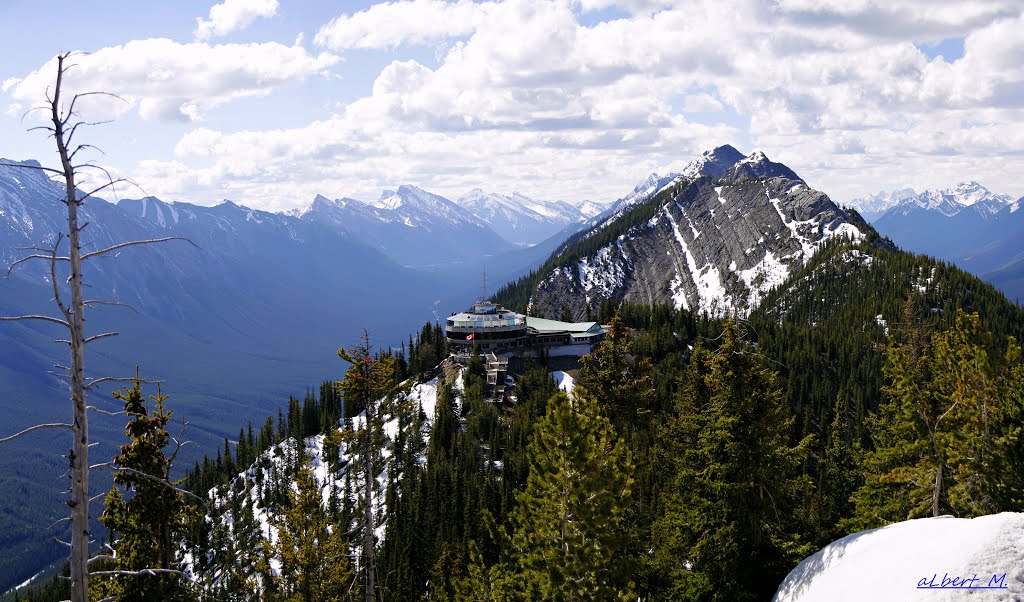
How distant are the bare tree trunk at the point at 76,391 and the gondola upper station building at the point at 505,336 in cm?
11781

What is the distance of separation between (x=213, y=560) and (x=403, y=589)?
2084 inches

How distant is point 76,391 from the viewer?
43.0ft

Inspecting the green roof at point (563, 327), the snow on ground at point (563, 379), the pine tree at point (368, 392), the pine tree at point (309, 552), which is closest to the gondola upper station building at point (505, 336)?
the green roof at point (563, 327)

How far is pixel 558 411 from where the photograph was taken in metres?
28.8

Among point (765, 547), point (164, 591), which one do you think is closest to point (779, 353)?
point (765, 547)

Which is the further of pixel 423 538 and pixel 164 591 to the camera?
pixel 423 538

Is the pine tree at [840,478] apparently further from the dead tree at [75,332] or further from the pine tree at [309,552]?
the dead tree at [75,332]

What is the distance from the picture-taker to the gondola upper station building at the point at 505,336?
135m

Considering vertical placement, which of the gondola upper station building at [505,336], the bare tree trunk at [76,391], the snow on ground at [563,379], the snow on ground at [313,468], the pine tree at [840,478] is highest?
the bare tree trunk at [76,391]

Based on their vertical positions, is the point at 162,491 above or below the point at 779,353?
above

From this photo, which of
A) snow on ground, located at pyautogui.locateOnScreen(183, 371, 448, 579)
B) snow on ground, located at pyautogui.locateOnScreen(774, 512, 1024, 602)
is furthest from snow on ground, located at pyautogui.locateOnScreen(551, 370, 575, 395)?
snow on ground, located at pyautogui.locateOnScreen(774, 512, 1024, 602)

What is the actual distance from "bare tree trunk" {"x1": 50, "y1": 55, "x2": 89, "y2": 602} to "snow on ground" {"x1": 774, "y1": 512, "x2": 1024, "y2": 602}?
21.8 m

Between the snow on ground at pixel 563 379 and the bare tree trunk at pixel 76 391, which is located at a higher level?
the bare tree trunk at pixel 76 391

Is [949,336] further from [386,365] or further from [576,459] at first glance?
[386,365]
